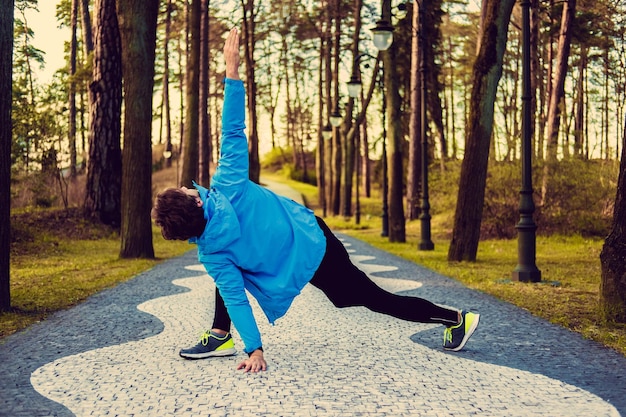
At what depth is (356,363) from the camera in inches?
214

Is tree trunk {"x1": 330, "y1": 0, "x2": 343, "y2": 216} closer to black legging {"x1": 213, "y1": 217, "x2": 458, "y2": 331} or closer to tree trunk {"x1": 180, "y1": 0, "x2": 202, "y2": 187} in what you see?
tree trunk {"x1": 180, "y1": 0, "x2": 202, "y2": 187}

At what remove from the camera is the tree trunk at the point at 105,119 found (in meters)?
20.9

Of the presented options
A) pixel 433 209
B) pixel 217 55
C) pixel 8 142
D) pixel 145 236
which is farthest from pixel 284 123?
pixel 8 142

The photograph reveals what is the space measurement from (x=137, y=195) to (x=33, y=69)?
119ft

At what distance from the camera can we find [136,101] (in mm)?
14422

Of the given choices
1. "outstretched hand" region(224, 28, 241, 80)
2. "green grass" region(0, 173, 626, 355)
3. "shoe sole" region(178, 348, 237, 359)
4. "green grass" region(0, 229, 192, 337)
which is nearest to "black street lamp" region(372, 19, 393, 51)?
"green grass" region(0, 173, 626, 355)

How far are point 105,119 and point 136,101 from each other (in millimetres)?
6930

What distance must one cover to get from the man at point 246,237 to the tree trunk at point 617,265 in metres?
3.51

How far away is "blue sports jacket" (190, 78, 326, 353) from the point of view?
4.61m

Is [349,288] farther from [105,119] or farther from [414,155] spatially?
[414,155]

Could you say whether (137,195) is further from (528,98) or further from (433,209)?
(433,209)

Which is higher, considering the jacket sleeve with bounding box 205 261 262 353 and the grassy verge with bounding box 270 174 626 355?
the jacket sleeve with bounding box 205 261 262 353

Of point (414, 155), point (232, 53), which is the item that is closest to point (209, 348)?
point (232, 53)

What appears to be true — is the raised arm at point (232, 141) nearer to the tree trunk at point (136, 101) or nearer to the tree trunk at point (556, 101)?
the tree trunk at point (136, 101)
